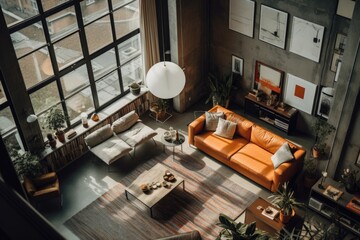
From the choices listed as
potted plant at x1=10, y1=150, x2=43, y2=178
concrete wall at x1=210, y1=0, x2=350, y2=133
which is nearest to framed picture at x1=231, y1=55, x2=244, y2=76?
concrete wall at x1=210, y1=0, x2=350, y2=133

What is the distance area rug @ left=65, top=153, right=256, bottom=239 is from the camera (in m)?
8.33

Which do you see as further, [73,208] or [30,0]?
[73,208]

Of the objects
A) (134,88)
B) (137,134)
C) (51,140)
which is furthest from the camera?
(134,88)

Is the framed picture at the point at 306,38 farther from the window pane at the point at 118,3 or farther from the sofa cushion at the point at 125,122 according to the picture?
the sofa cushion at the point at 125,122

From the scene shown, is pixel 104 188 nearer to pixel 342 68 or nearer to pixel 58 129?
pixel 58 129

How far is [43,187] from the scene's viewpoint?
8.75 meters

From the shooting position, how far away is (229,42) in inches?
412

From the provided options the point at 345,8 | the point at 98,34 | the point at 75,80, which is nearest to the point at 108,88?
the point at 75,80

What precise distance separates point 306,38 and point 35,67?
18.2ft

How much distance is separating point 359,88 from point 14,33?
616cm

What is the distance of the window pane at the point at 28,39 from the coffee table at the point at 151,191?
336 centimetres

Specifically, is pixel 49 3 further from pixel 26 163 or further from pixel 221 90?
pixel 221 90

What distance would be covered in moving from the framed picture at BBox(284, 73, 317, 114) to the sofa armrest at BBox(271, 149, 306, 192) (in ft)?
4.23

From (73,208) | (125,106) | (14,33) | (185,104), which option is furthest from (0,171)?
(185,104)
